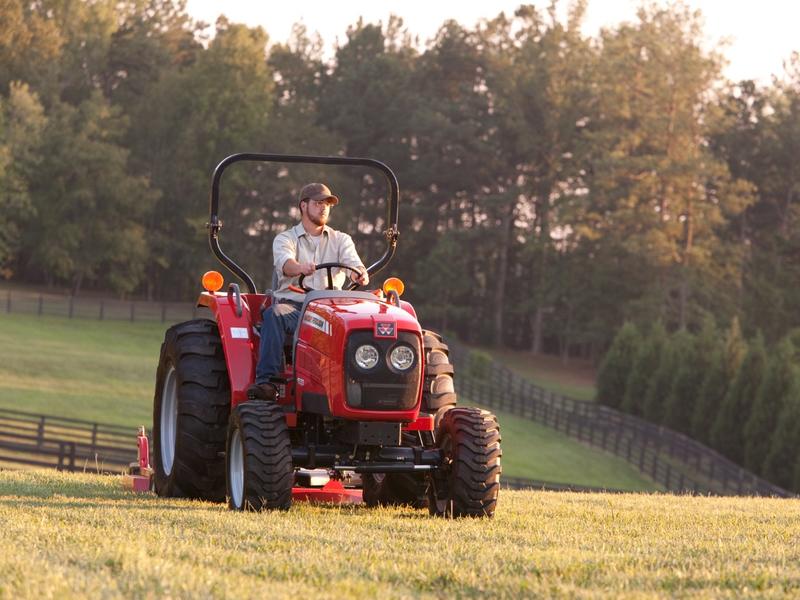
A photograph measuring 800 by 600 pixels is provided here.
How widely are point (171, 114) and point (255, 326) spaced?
6675cm

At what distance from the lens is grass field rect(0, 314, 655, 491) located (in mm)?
39594

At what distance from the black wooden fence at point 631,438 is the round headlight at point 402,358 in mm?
26138

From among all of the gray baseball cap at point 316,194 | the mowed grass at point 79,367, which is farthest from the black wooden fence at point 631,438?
the gray baseball cap at point 316,194

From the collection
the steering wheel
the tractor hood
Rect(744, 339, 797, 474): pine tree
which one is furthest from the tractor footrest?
Rect(744, 339, 797, 474): pine tree

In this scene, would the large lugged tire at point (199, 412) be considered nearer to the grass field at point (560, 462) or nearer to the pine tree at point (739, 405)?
the grass field at point (560, 462)

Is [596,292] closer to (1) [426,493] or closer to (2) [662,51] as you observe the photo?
(2) [662,51]

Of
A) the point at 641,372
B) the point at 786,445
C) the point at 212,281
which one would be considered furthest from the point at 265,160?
the point at 641,372

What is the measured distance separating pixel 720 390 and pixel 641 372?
5.82m

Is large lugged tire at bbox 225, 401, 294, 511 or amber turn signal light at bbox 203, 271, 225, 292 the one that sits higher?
amber turn signal light at bbox 203, 271, 225, 292

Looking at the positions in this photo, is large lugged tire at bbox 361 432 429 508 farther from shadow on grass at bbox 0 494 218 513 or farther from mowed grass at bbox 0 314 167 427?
mowed grass at bbox 0 314 167 427

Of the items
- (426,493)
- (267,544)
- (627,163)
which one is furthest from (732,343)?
(267,544)

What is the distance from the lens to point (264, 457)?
10.0 m

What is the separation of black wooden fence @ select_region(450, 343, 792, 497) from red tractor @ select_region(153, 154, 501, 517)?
993 inches

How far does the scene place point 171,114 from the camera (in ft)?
252
